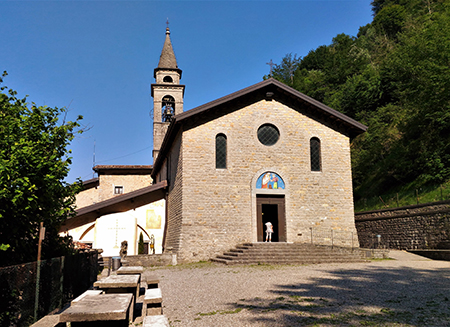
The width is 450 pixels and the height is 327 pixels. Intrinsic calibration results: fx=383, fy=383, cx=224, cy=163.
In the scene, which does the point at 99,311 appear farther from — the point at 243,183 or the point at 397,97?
the point at 397,97

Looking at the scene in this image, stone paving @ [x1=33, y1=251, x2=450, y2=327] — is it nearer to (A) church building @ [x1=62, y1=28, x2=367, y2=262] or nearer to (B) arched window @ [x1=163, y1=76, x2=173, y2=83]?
(A) church building @ [x1=62, y1=28, x2=367, y2=262]

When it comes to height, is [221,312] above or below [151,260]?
below

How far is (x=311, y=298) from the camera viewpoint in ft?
25.0

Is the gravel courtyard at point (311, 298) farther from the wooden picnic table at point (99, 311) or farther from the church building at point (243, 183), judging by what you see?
the church building at point (243, 183)

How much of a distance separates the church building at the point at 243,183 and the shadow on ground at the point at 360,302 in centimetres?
793

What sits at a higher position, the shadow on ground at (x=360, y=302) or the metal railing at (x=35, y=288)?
the metal railing at (x=35, y=288)

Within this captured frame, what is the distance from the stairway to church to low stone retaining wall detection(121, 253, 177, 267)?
189 centimetres

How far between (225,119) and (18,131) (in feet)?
41.6

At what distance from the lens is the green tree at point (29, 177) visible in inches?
254

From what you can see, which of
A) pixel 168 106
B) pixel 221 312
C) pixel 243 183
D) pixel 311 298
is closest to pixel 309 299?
pixel 311 298

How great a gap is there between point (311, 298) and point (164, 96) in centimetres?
2589

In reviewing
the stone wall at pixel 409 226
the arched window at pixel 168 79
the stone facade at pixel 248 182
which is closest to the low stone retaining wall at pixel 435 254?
the stone wall at pixel 409 226

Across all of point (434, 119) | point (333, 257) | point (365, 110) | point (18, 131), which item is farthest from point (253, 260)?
point (365, 110)

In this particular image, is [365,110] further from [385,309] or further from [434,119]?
[385,309]
